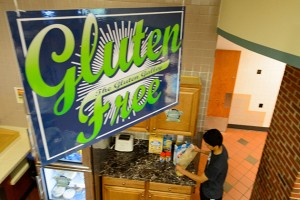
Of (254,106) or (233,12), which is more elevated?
(233,12)

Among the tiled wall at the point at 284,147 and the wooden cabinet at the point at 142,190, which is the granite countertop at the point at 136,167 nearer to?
the wooden cabinet at the point at 142,190

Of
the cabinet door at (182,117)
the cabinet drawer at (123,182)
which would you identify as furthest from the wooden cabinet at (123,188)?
the cabinet door at (182,117)

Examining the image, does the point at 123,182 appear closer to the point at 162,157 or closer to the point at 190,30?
the point at 162,157

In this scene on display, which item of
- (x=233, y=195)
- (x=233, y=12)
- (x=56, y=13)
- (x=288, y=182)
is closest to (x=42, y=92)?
(x=56, y=13)

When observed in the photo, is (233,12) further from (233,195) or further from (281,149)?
(233,195)

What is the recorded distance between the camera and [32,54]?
98cm

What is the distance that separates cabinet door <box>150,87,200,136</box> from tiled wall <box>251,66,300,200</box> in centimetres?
102

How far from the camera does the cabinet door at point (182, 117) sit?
311 cm

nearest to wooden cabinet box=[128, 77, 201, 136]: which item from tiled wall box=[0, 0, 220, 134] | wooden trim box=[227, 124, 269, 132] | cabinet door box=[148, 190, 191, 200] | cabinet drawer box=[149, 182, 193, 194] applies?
tiled wall box=[0, 0, 220, 134]

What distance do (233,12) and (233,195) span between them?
346 cm

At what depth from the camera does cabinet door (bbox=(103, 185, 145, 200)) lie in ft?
11.3

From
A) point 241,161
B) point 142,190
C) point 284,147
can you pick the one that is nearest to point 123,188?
point 142,190

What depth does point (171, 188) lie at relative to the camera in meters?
3.38

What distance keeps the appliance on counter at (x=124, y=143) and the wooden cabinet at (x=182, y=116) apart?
47cm
